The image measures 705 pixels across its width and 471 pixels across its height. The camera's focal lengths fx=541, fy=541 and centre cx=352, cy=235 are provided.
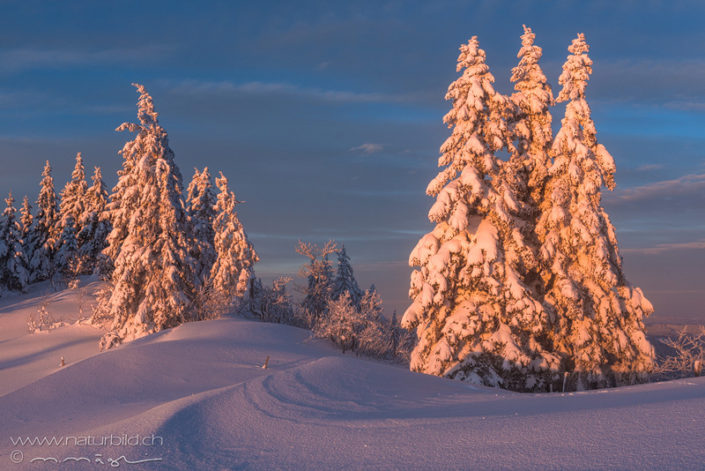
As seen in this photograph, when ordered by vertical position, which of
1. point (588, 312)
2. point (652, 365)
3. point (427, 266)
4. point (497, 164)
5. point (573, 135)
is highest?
point (573, 135)

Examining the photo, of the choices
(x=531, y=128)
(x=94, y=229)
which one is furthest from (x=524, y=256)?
(x=94, y=229)

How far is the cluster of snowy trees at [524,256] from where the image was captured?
20.8 meters

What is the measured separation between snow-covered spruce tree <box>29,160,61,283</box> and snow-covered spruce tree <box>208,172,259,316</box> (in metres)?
35.2

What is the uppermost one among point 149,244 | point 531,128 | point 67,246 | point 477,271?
point 531,128

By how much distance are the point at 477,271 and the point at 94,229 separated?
55.3 metres

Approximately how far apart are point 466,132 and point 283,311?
1105 inches

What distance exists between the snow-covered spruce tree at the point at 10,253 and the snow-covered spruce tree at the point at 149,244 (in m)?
34.4

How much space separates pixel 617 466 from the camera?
5477 millimetres

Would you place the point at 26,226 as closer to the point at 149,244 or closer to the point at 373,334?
the point at 149,244

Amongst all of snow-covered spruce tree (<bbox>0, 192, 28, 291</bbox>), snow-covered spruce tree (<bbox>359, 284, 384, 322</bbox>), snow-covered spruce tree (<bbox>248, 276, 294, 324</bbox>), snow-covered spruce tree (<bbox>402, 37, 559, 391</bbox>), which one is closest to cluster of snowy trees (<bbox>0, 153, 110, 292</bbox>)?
snow-covered spruce tree (<bbox>0, 192, 28, 291</bbox>)

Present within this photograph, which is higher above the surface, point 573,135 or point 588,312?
point 573,135

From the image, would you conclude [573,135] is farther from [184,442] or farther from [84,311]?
[84,311]

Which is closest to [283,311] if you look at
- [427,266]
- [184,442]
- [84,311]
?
[84,311]

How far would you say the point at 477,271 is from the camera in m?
20.8
